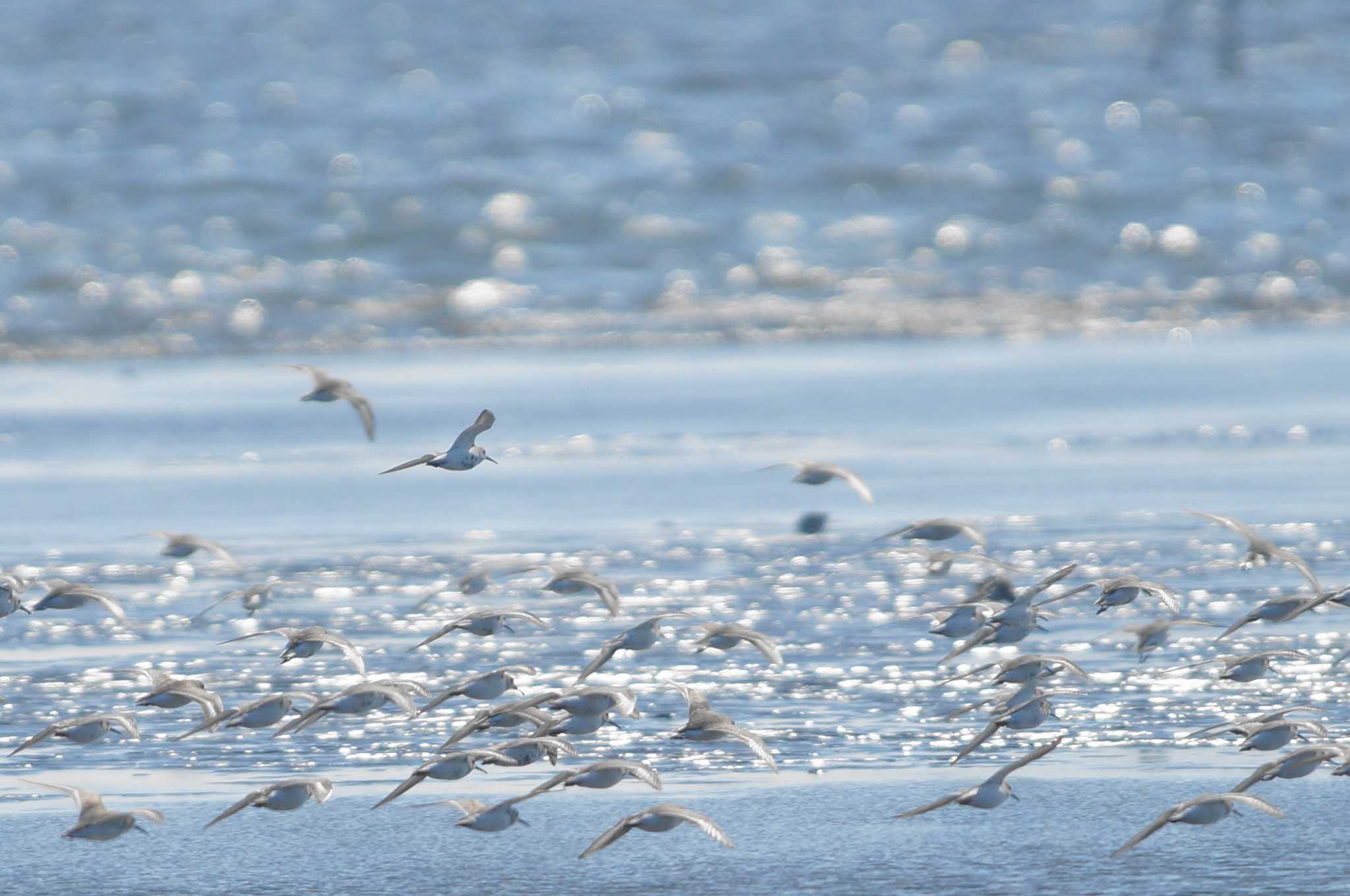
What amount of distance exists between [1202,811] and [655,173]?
72.4 ft

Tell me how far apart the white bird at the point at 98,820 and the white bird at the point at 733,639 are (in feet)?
6.33

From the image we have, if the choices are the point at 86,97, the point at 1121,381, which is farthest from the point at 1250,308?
the point at 86,97

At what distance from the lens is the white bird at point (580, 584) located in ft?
23.4

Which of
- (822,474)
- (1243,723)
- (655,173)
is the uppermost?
(655,173)

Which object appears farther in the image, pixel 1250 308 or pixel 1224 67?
pixel 1224 67

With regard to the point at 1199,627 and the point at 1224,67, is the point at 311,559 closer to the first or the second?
the point at 1199,627

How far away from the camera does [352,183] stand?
25.8 m

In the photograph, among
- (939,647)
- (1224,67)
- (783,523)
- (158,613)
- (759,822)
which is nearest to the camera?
(759,822)

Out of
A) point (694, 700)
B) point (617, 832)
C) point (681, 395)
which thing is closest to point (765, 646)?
point (694, 700)

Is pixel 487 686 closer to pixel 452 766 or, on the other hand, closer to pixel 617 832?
pixel 452 766

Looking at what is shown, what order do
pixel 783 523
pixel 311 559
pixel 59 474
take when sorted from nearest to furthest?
pixel 311 559, pixel 783 523, pixel 59 474

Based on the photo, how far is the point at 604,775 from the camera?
18.4 feet

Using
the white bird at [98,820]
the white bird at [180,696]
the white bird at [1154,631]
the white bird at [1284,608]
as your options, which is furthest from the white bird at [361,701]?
the white bird at [1284,608]

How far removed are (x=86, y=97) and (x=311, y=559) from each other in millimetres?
22311
